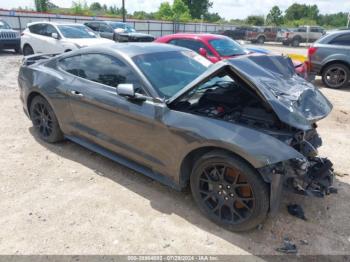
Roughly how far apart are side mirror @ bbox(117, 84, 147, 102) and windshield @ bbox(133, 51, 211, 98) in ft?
0.65

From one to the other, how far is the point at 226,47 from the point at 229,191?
650 centimetres

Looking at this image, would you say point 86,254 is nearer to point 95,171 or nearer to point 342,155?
point 95,171

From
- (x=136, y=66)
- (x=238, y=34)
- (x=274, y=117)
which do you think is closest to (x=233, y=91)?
(x=274, y=117)

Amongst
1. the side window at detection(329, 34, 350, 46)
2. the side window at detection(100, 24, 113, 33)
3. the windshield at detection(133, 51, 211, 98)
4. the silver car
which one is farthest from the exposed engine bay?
the side window at detection(100, 24, 113, 33)

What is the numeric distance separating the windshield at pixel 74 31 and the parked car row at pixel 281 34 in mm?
24564

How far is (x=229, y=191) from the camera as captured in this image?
2857mm

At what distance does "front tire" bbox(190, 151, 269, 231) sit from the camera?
265 centimetres

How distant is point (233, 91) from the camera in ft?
11.1

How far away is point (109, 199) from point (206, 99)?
5.00 ft

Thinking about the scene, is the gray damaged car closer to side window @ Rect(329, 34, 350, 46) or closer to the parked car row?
side window @ Rect(329, 34, 350, 46)

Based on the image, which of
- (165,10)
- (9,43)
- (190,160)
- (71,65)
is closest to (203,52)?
(71,65)

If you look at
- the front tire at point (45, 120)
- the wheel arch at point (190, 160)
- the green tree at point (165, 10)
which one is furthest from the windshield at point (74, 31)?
the green tree at point (165, 10)

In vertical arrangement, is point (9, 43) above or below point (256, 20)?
below

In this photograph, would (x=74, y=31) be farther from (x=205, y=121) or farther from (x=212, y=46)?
(x=205, y=121)
